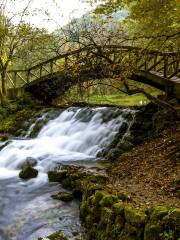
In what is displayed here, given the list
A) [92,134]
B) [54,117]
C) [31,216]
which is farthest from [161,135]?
[54,117]

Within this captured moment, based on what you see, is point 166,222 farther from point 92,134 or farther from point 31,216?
point 92,134

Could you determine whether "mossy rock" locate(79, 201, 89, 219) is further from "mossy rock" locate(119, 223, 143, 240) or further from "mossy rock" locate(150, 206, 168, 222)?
"mossy rock" locate(150, 206, 168, 222)

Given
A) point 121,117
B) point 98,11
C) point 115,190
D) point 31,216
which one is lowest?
point 31,216

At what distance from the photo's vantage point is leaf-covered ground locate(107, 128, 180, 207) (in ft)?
29.5

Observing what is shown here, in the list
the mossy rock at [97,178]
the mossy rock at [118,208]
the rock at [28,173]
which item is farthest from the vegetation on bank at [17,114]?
the mossy rock at [118,208]

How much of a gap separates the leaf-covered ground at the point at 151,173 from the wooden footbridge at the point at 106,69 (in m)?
2.58

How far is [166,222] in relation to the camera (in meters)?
6.55

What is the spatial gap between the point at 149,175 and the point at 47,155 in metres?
6.27

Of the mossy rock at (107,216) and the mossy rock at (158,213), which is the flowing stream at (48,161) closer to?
the mossy rock at (107,216)

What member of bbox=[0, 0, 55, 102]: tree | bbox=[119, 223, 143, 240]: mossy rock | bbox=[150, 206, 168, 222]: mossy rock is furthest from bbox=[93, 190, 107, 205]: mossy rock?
bbox=[0, 0, 55, 102]: tree

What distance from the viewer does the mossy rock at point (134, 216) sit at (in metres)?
7.13

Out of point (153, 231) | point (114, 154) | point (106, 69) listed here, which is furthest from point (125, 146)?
point (153, 231)

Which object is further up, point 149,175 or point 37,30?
point 37,30

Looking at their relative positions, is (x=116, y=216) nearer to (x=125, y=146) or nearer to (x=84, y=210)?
(x=84, y=210)
